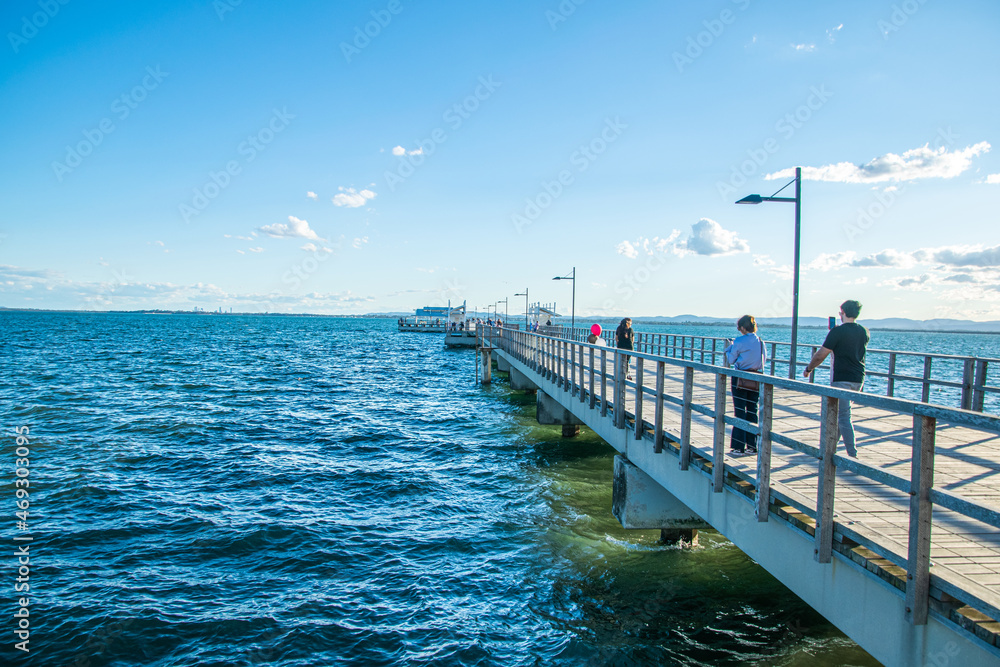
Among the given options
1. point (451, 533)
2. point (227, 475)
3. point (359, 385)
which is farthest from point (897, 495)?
point (359, 385)

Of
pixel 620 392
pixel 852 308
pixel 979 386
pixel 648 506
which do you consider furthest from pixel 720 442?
pixel 979 386

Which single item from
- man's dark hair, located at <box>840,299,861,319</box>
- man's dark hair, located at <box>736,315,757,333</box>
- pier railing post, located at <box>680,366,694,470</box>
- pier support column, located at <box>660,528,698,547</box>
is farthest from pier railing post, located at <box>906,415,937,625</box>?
pier support column, located at <box>660,528,698,547</box>

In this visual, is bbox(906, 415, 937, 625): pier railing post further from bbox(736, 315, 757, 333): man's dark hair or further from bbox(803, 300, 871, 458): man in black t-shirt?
bbox(736, 315, 757, 333): man's dark hair

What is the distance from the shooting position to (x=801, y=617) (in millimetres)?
7129

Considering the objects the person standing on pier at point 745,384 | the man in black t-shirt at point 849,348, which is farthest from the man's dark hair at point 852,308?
the person standing on pier at point 745,384

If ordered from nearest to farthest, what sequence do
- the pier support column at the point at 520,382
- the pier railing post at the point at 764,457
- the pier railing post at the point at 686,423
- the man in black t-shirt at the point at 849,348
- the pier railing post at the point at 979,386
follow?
1. the pier railing post at the point at 764,457
2. the man in black t-shirt at the point at 849,348
3. the pier railing post at the point at 686,423
4. the pier railing post at the point at 979,386
5. the pier support column at the point at 520,382

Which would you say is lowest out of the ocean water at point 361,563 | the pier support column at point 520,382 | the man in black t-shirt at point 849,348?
the ocean water at point 361,563

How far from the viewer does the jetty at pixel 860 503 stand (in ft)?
10.2

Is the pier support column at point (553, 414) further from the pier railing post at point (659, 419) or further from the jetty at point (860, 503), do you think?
the pier railing post at point (659, 419)

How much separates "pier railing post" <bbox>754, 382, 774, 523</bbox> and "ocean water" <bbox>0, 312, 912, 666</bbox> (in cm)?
252

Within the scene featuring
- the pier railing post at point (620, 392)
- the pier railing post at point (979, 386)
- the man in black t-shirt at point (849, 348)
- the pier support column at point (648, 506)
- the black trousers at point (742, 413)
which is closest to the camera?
the man in black t-shirt at point (849, 348)

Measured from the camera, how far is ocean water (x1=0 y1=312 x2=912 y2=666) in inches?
259

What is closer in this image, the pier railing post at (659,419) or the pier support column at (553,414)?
the pier railing post at (659,419)

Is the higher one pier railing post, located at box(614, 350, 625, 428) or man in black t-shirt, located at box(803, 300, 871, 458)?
man in black t-shirt, located at box(803, 300, 871, 458)
